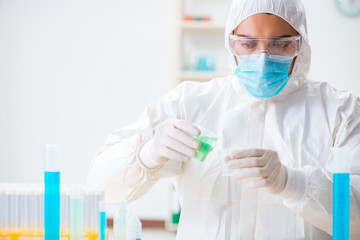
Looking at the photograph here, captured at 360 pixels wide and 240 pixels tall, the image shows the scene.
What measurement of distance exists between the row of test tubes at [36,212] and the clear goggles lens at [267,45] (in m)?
0.67

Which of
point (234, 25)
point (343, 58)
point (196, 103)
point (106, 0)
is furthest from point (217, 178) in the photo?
point (106, 0)

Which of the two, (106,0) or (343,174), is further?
(106,0)

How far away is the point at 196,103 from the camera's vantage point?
5.24 ft

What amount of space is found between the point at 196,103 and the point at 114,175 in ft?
1.17

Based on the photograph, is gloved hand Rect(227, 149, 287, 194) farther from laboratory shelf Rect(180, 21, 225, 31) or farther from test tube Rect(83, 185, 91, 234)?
laboratory shelf Rect(180, 21, 225, 31)

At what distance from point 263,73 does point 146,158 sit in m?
0.43

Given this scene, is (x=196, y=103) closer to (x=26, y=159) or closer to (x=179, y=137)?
(x=179, y=137)

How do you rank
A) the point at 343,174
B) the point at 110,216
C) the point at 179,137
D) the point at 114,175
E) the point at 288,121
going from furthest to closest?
the point at 110,216
the point at 288,121
the point at 114,175
the point at 179,137
the point at 343,174

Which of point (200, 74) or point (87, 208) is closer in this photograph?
point (87, 208)

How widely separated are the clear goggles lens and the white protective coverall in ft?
0.14

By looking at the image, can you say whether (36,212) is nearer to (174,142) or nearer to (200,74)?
(174,142)

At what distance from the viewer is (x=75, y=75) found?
4211 mm

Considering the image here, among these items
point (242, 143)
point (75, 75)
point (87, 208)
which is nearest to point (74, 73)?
point (75, 75)

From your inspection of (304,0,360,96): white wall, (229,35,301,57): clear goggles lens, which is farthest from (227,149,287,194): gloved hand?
(304,0,360,96): white wall
